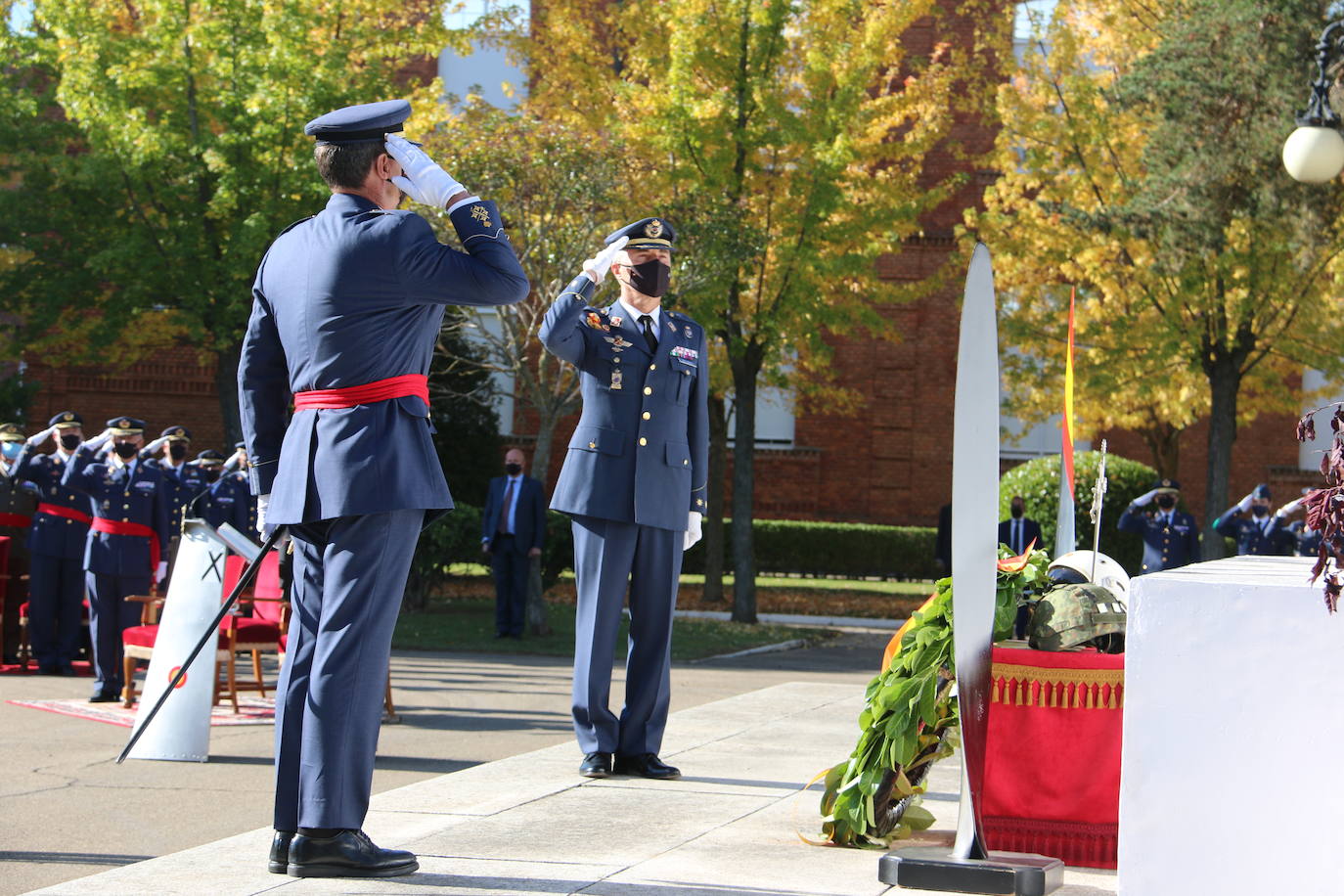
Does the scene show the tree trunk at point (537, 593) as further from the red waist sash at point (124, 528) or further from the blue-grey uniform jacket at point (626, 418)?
the blue-grey uniform jacket at point (626, 418)

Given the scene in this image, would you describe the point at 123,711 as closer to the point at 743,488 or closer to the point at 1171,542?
the point at 1171,542

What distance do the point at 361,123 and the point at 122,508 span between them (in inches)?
282

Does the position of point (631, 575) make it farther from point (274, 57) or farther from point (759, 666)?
point (274, 57)

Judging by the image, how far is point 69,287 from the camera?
66.4ft

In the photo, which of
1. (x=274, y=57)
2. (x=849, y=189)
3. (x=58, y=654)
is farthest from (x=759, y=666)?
(x=274, y=57)

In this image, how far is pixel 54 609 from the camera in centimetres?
1157

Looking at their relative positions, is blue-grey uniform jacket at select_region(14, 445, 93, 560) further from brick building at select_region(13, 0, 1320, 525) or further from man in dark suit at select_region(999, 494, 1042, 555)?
brick building at select_region(13, 0, 1320, 525)

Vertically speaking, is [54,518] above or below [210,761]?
above

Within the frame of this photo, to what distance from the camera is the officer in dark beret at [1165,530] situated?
15.1m

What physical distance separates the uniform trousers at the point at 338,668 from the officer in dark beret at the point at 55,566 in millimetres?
8044

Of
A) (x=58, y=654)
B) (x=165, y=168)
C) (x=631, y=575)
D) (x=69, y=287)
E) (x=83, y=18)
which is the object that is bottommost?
(x=58, y=654)

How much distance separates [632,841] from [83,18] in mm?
17237

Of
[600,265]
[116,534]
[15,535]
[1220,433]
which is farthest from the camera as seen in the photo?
[1220,433]

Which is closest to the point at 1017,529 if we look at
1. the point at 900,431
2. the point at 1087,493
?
the point at 1087,493
